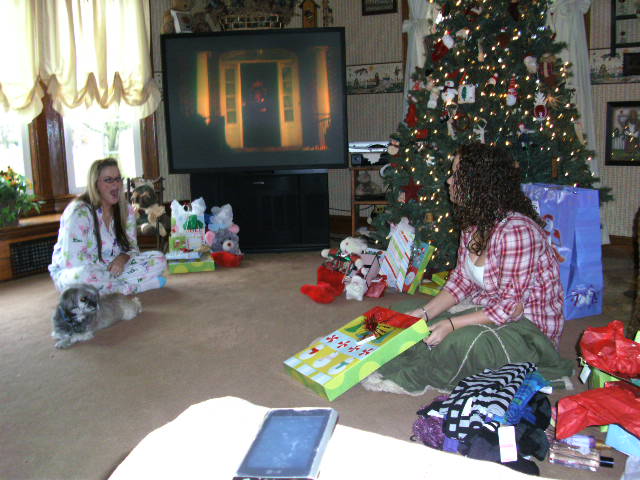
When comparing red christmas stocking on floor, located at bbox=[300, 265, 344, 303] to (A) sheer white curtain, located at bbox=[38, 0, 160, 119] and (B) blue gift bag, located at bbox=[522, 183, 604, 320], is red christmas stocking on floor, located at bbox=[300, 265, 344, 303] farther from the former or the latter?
(A) sheer white curtain, located at bbox=[38, 0, 160, 119]

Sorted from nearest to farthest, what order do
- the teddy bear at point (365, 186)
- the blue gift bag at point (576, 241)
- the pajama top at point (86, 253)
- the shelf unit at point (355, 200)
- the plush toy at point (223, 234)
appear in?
the blue gift bag at point (576, 241) → the pajama top at point (86, 253) → the plush toy at point (223, 234) → the shelf unit at point (355, 200) → the teddy bear at point (365, 186)

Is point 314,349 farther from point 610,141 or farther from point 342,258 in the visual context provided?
point 610,141

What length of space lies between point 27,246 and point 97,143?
4.67 feet

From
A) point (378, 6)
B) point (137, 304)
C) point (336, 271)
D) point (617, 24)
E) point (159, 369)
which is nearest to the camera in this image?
point (159, 369)

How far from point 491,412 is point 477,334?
40cm

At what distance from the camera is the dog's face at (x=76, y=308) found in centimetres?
286

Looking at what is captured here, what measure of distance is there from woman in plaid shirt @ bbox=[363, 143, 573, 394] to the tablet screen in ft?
4.49

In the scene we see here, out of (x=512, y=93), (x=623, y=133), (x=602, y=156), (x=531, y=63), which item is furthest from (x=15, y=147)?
(x=623, y=133)

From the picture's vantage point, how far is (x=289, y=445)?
799 millimetres

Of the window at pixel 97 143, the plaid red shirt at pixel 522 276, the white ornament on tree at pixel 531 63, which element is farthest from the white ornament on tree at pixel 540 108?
the window at pixel 97 143

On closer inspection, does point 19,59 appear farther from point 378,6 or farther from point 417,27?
point 417,27

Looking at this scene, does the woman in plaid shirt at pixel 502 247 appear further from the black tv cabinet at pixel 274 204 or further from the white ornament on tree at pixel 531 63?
the black tv cabinet at pixel 274 204

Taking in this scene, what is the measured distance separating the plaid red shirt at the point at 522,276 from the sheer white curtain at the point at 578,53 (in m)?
3.03

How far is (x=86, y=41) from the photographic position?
5055mm
